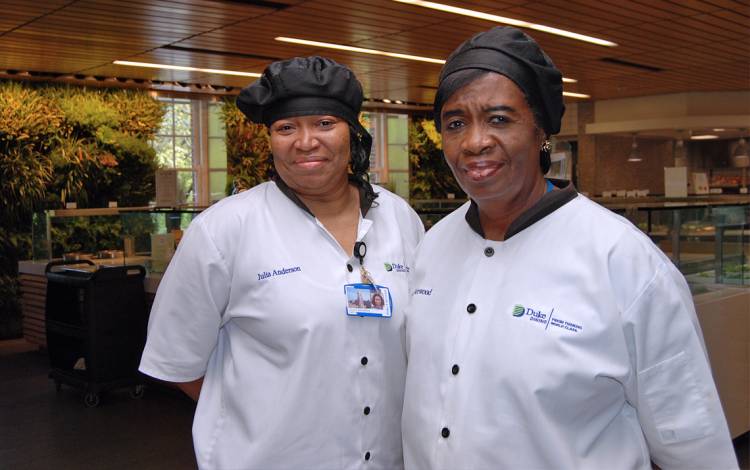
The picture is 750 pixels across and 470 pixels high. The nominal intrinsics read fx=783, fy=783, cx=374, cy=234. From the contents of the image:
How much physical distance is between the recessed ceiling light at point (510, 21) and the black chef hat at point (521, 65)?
480cm

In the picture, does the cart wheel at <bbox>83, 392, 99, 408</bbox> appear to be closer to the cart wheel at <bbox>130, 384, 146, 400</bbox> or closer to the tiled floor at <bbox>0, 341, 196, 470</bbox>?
the tiled floor at <bbox>0, 341, 196, 470</bbox>

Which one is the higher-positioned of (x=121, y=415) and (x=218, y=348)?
(x=218, y=348)

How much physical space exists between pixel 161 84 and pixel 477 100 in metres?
10.2

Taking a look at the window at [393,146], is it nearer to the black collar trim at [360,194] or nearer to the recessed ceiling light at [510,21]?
the recessed ceiling light at [510,21]

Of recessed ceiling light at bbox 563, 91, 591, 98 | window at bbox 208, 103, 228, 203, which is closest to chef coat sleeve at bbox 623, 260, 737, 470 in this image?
window at bbox 208, 103, 228, 203

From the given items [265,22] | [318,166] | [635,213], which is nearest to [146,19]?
[265,22]

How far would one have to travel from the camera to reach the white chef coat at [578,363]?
141 centimetres

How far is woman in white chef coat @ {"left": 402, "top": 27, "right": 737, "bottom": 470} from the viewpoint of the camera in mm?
1413

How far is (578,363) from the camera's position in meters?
1.40

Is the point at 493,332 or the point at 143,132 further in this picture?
the point at 143,132

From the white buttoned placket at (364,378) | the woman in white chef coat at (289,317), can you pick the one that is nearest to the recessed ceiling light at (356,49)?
the woman in white chef coat at (289,317)

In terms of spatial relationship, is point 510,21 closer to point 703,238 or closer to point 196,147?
point 703,238

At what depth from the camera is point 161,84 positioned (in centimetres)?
1100

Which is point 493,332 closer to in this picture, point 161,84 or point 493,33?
point 493,33
